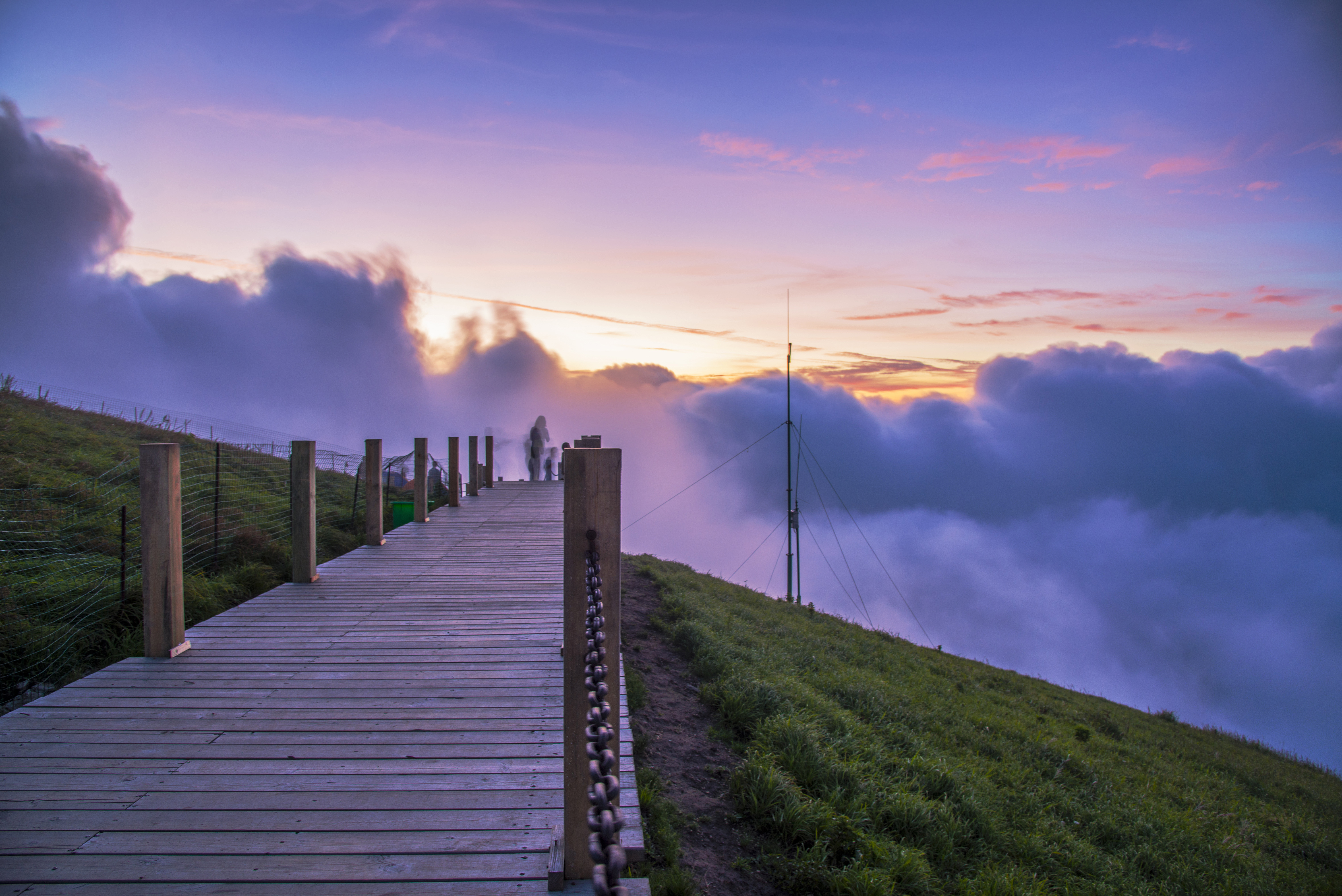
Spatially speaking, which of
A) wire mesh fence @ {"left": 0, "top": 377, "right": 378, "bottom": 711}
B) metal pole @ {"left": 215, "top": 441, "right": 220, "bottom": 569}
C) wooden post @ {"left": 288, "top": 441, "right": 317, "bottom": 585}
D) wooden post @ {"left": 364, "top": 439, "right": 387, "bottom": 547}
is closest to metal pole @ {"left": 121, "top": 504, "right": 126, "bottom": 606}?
wire mesh fence @ {"left": 0, "top": 377, "right": 378, "bottom": 711}

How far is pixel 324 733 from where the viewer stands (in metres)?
3.73

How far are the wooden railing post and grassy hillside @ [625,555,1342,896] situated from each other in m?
7.82

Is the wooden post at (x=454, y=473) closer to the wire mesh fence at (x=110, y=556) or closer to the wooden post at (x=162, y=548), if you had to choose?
the wire mesh fence at (x=110, y=556)

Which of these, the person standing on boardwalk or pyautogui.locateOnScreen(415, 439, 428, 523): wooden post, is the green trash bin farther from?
the person standing on boardwalk

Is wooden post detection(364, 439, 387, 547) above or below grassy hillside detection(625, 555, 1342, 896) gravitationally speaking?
above

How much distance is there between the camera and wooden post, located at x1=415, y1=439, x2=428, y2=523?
34.8 ft

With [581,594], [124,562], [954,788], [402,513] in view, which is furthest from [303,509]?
[954,788]

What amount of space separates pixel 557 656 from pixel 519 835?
221cm

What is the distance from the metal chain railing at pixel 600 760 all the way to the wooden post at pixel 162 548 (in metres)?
3.78

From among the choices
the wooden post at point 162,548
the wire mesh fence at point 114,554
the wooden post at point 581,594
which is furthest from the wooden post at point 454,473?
the wooden post at point 581,594

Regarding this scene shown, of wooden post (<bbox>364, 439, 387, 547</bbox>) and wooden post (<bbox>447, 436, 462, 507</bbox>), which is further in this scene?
wooden post (<bbox>447, 436, 462, 507</bbox>)

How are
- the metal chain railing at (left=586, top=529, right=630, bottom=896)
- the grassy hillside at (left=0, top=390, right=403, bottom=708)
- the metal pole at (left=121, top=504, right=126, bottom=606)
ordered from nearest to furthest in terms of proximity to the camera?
the metal chain railing at (left=586, top=529, right=630, bottom=896) < the grassy hillside at (left=0, top=390, right=403, bottom=708) < the metal pole at (left=121, top=504, right=126, bottom=606)

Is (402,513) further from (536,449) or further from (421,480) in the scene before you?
(536,449)

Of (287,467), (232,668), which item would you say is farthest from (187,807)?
(287,467)
